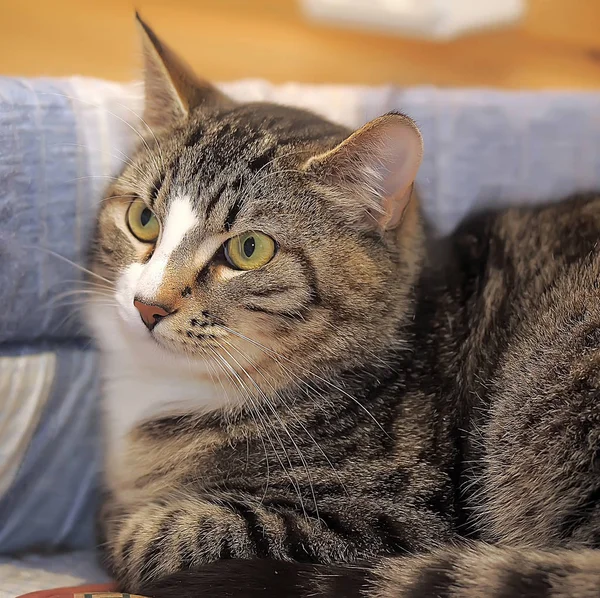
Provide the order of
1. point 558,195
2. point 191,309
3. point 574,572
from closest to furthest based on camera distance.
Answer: point 574,572
point 191,309
point 558,195

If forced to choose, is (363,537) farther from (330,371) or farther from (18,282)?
(18,282)

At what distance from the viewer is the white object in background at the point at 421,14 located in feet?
5.88

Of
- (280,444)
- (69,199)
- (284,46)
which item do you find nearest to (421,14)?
(284,46)

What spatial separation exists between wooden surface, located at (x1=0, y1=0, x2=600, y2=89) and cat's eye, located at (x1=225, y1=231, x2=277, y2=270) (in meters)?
0.65

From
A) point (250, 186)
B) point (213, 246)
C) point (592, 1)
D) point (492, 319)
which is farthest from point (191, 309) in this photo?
point (592, 1)

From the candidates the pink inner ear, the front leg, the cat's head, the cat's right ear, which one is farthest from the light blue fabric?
the pink inner ear

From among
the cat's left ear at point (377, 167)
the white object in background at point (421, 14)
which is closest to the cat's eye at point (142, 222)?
the cat's left ear at point (377, 167)

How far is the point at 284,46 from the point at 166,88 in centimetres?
68

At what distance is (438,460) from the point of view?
102cm

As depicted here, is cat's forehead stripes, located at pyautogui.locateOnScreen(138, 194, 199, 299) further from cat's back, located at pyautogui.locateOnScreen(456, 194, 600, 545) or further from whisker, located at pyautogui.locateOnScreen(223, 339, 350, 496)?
cat's back, located at pyautogui.locateOnScreen(456, 194, 600, 545)

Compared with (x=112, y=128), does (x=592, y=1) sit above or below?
above

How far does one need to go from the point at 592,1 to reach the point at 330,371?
1327 mm

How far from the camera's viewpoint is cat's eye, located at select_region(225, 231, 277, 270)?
999mm

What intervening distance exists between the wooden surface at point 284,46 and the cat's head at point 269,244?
0.53m
